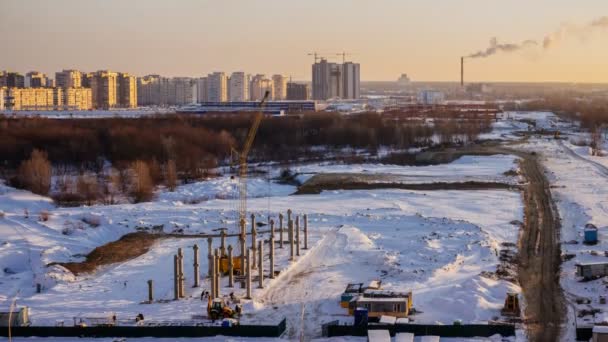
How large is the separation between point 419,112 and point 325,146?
26.3 metres

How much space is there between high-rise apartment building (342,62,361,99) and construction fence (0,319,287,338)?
128 metres

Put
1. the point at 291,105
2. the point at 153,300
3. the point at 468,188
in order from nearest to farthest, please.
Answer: the point at 153,300 → the point at 468,188 → the point at 291,105

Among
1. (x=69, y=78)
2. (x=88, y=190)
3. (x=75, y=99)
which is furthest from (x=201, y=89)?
(x=88, y=190)

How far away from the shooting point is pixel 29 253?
67.0 ft

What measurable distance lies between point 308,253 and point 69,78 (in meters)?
104

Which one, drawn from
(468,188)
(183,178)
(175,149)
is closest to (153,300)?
(468,188)

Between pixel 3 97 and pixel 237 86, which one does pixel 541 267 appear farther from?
pixel 237 86

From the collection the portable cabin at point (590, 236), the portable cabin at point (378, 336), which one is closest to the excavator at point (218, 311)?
the portable cabin at point (378, 336)

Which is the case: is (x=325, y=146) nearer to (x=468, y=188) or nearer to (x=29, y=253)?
(x=468, y=188)

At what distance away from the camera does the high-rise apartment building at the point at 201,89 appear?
429 feet

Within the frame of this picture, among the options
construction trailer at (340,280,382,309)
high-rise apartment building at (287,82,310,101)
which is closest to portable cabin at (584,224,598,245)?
construction trailer at (340,280,382,309)

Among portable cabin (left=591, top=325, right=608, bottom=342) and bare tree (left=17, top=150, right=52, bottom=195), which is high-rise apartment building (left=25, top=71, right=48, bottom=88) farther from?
portable cabin (left=591, top=325, right=608, bottom=342)

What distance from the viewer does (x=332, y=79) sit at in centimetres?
14038

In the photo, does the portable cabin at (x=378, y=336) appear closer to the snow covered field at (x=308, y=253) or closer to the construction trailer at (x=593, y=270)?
the snow covered field at (x=308, y=253)
